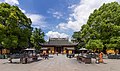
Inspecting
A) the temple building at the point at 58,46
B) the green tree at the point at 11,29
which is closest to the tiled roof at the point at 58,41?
the temple building at the point at 58,46

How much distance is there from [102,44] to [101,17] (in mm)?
5739

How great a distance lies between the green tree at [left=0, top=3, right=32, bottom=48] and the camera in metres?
44.2

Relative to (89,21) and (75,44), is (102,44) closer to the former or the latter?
(89,21)

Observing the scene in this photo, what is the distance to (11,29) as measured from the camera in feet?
149

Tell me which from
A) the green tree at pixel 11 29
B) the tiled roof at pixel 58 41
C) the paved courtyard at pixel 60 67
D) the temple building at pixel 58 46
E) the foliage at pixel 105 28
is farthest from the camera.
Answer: the tiled roof at pixel 58 41

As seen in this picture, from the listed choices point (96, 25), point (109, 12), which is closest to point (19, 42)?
point (96, 25)

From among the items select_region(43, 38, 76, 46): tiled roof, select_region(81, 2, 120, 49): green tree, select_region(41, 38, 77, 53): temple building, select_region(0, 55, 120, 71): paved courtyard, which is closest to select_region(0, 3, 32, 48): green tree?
select_region(81, 2, 120, 49): green tree

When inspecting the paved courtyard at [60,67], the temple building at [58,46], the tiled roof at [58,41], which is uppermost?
the tiled roof at [58,41]

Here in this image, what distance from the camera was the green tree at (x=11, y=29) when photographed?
44.2 m

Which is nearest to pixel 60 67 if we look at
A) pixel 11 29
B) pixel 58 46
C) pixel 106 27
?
pixel 11 29

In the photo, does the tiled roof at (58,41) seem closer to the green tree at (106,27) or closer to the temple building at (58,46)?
the temple building at (58,46)

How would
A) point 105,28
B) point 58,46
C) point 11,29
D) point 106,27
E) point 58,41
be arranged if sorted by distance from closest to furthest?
point 11,29 < point 106,27 < point 105,28 < point 58,46 < point 58,41

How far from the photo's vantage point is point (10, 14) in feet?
149

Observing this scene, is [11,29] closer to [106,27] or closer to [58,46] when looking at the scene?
[106,27]
